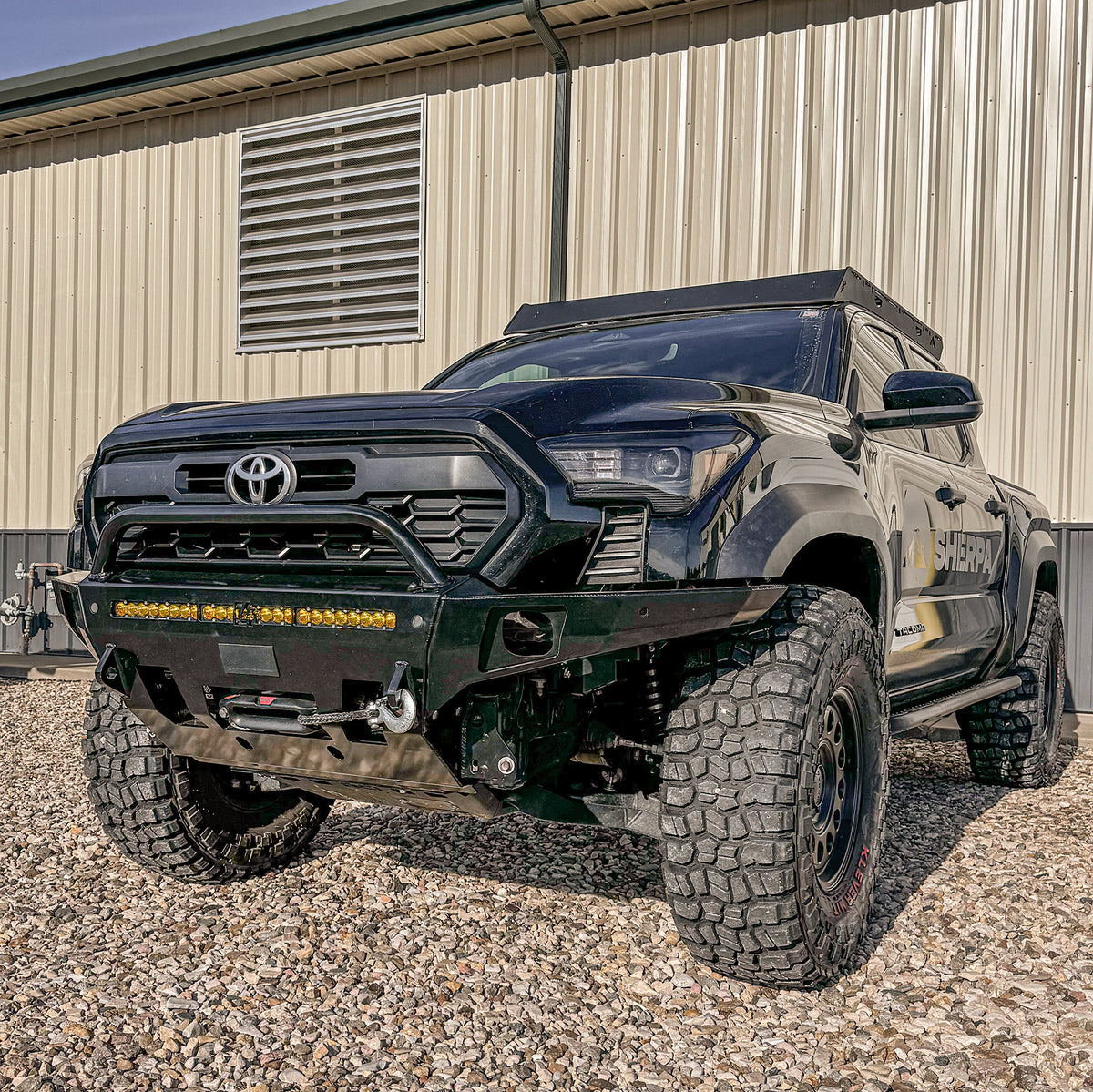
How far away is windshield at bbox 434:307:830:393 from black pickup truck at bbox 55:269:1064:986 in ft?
0.76

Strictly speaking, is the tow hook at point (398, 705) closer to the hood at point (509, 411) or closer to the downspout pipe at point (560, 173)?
the hood at point (509, 411)

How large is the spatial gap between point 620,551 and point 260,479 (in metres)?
0.90

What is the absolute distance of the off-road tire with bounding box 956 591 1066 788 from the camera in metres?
5.29

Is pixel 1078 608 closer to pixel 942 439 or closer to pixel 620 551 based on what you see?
pixel 942 439

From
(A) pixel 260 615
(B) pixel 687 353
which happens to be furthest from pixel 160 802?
(B) pixel 687 353

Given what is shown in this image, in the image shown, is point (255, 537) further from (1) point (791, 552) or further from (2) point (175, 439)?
(1) point (791, 552)

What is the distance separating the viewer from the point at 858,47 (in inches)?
296

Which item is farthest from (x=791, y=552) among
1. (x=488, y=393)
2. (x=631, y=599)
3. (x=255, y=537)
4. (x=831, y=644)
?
(x=255, y=537)

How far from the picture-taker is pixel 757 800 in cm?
257

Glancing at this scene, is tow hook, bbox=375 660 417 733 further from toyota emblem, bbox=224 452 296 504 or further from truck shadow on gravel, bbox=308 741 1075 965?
truck shadow on gravel, bbox=308 741 1075 965

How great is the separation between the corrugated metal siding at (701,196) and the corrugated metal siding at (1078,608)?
0.63 ft

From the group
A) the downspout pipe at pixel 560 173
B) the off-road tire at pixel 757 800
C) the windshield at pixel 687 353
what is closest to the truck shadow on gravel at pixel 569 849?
the off-road tire at pixel 757 800

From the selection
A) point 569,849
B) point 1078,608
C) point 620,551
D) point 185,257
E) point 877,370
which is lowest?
point 569,849

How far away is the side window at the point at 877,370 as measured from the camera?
12.2ft
